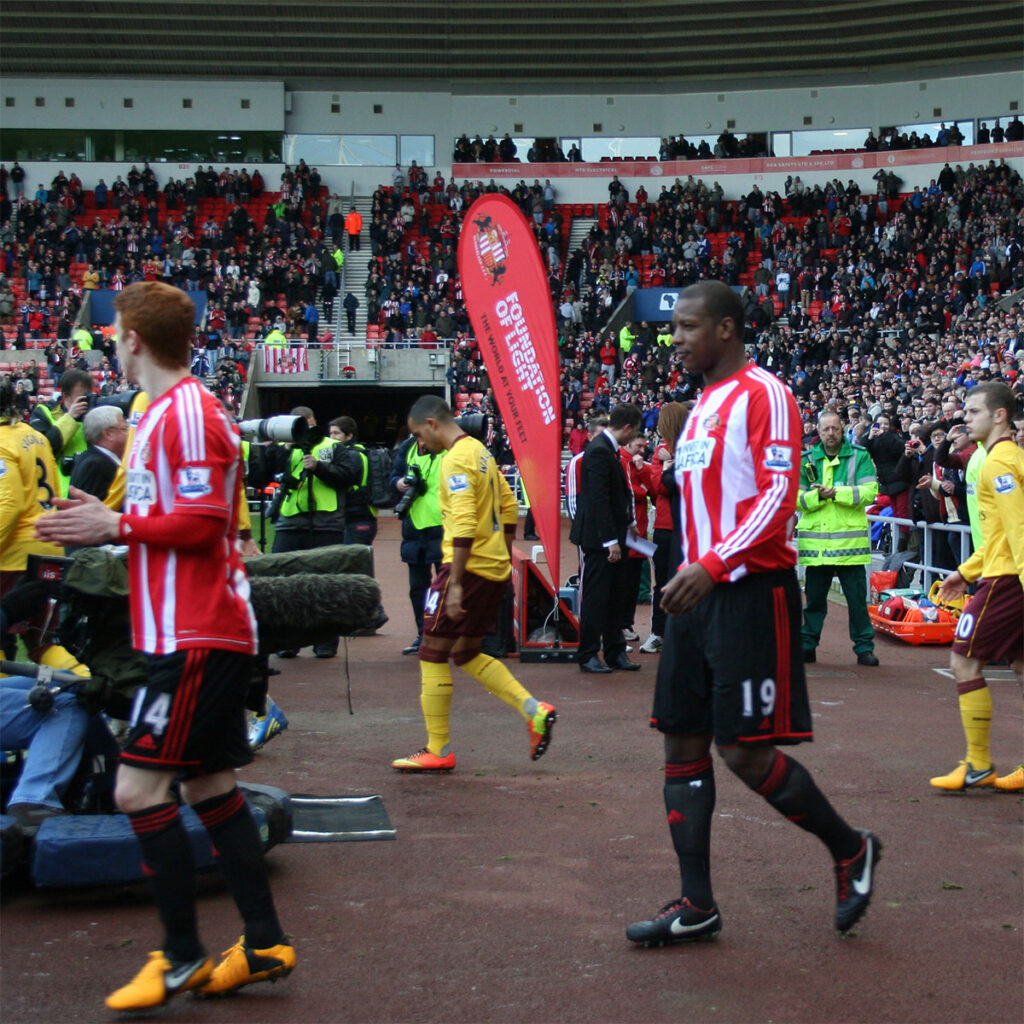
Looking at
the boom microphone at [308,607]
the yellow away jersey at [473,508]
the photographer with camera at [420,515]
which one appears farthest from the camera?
the photographer with camera at [420,515]

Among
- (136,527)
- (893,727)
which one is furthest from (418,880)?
(893,727)

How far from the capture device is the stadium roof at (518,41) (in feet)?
129

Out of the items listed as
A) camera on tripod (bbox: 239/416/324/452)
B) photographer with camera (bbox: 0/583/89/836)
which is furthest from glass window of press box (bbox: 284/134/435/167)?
photographer with camera (bbox: 0/583/89/836)

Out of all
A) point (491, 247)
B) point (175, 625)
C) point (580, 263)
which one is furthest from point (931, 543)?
point (580, 263)

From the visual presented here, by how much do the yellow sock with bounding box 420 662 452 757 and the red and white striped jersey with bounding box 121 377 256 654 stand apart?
2812mm

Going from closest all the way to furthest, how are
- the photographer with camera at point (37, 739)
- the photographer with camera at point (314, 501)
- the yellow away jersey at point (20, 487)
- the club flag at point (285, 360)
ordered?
the photographer with camera at point (37, 739), the yellow away jersey at point (20, 487), the photographer with camera at point (314, 501), the club flag at point (285, 360)

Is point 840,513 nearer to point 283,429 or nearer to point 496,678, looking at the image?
point 496,678

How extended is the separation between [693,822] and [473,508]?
2599mm

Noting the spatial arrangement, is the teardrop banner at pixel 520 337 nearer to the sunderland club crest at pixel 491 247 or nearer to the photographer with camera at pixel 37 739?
the sunderland club crest at pixel 491 247

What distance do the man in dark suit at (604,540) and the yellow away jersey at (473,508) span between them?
273 centimetres

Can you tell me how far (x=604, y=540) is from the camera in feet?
29.6

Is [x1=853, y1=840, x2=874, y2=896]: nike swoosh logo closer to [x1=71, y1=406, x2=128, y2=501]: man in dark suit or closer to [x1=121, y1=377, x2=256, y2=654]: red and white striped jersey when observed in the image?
[x1=121, y1=377, x2=256, y2=654]: red and white striped jersey

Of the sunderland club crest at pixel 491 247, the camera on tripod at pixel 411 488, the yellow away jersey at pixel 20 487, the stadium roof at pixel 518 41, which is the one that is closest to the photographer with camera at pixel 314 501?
the camera on tripod at pixel 411 488

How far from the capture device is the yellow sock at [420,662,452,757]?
607 centimetres
